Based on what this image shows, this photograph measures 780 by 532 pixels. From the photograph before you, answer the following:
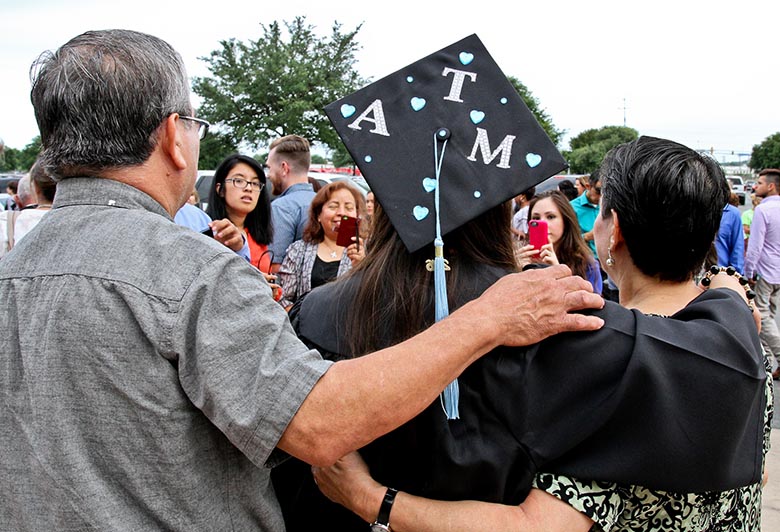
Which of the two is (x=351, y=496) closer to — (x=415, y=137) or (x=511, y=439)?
(x=511, y=439)

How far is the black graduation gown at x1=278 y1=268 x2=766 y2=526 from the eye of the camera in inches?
53.4

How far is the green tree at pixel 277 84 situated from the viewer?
2894 centimetres

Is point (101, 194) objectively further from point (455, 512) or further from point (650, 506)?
point (650, 506)

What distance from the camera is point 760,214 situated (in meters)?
7.21

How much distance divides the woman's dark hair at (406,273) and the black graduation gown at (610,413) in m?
0.20

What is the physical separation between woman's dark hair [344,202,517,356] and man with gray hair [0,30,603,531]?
0.72 ft

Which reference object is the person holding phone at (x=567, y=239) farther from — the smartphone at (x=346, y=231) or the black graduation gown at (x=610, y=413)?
the black graduation gown at (x=610, y=413)

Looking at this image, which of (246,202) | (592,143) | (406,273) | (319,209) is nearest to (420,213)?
(406,273)

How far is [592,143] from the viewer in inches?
2643

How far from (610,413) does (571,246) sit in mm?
3767

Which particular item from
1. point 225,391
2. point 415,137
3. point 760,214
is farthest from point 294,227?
point 760,214

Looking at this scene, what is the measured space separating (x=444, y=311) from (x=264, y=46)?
30468mm

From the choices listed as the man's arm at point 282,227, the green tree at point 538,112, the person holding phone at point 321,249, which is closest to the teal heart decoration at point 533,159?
the person holding phone at point 321,249

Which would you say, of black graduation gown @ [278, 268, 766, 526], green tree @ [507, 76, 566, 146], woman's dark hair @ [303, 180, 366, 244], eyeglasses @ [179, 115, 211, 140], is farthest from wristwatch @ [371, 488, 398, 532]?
green tree @ [507, 76, 566, 146]
